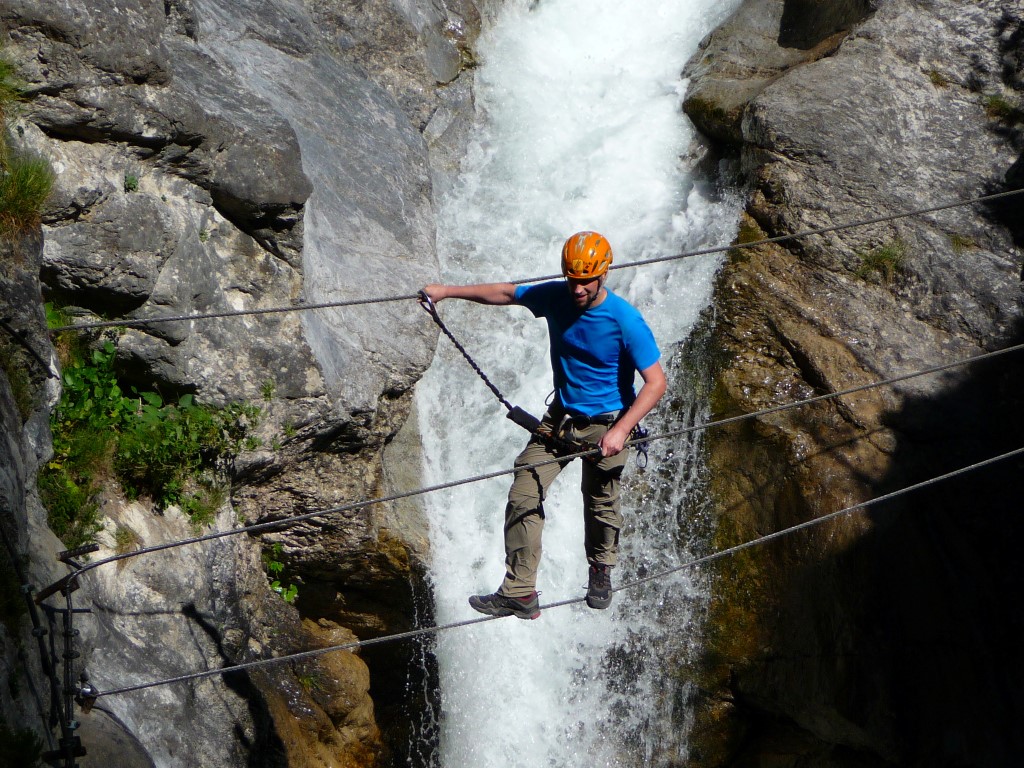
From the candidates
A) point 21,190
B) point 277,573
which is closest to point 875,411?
point 277,573

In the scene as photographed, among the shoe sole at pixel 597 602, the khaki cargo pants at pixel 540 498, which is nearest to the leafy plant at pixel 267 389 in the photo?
the khaki cargo pants at pixel 540 498

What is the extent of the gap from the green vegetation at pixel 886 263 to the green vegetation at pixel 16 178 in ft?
23.0

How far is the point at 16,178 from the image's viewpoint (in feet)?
18.9

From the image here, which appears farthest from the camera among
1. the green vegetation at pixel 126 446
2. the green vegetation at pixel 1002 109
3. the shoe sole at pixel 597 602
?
the green vegetation at pixel 1002 109

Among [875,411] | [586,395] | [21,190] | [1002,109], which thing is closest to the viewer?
[586,395]

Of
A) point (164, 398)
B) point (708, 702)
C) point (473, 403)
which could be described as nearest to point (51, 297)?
point (164, 398)

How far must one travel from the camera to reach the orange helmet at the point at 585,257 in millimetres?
5020

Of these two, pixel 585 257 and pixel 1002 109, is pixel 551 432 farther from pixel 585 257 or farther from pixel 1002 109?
pixel 1002 109

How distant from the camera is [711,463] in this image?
29.9 ft

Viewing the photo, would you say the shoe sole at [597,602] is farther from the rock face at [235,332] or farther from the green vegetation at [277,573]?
the green vegetation at [277,573]

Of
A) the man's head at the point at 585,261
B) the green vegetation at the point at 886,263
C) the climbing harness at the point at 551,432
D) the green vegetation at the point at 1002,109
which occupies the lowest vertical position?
the climbing harness at the point at 551,432

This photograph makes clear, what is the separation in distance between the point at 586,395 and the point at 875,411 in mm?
4352

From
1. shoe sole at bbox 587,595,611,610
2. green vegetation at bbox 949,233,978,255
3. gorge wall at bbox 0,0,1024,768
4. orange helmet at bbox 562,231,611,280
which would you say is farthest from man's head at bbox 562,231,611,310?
green vegetation at bbox 949,233,978,255

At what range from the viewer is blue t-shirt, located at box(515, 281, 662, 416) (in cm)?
519
